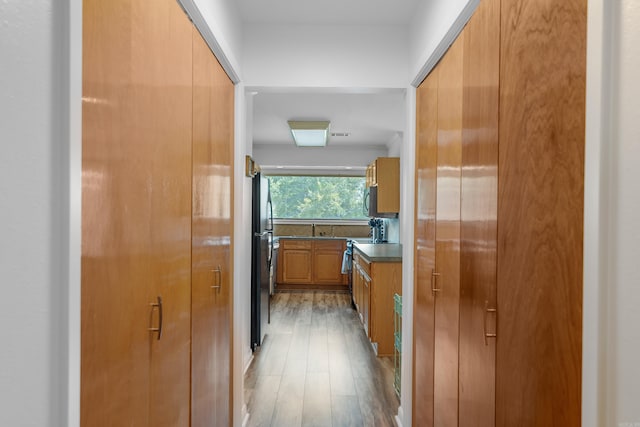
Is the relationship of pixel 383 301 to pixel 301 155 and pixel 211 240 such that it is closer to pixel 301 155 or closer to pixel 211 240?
pixel 211 240

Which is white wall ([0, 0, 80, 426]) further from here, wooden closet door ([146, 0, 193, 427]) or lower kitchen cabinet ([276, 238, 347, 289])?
lower kitchen cabinet ([276, 238, 347, 289])

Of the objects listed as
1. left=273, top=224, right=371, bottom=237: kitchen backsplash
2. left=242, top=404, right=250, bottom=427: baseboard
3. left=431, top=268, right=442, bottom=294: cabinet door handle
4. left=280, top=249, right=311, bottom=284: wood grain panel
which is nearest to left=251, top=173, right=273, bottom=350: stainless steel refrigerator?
left=242, top=404, right=250, bottom=427: baseboard

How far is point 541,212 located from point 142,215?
1088 millimetres

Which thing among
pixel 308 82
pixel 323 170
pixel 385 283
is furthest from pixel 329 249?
pixel 308 82

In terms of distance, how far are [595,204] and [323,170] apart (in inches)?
283

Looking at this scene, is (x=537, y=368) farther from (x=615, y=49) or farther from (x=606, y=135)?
(x=615, y=49)

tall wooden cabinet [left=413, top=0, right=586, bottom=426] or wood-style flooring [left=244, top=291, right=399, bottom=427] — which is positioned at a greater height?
tall wooden cabinet [left=413, top=0, right=586, bottom=426]

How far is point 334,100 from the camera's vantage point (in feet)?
14.0

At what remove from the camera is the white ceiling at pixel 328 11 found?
234 cm

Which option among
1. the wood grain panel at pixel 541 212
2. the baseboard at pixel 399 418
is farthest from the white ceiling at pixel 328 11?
the baseboard at pixel 399 418

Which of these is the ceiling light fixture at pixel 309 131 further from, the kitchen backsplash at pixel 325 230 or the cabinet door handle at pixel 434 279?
the cabinet door handle at pixel 434 279

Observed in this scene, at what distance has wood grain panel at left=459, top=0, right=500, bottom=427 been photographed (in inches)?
53.2

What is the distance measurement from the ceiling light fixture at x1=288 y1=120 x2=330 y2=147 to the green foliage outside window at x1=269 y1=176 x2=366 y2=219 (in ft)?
6.34

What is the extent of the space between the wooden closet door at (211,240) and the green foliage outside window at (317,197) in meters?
5.74
